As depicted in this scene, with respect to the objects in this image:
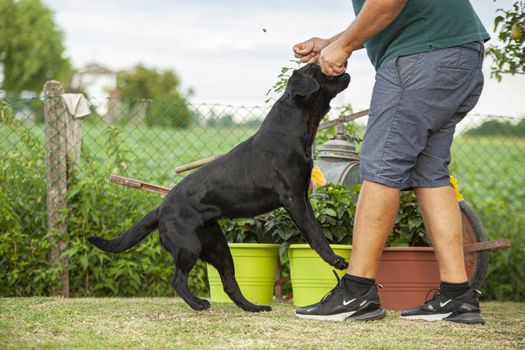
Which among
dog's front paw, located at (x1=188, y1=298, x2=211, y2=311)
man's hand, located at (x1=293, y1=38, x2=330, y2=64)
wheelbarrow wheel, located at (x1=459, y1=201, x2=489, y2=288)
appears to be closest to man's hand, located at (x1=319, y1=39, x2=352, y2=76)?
man's hand, located at (x1=293, y1=38, x2=330, y2=64)

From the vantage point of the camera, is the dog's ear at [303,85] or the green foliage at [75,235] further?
the green foliage at [75,235]

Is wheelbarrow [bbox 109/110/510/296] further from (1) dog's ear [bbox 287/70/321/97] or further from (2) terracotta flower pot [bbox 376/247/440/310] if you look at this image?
(1) dog's ear [bbox 287/70/321/97]

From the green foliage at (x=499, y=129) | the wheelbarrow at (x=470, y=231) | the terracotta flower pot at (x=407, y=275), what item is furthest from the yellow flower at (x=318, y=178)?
the green foliage at (x=499, y=129)

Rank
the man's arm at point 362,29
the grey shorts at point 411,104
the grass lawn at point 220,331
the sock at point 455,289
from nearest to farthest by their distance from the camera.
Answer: the grass lawn at point 220,331 → the man's arm at point 362,29 → the grey shorts at point 411,104 → the sock at point 455,289

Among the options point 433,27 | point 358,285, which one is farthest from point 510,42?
point 358,285

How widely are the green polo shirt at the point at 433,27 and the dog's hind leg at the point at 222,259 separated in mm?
1187

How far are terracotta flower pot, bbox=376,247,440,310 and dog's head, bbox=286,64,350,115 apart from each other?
0.83 m

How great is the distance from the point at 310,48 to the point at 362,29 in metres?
0.58

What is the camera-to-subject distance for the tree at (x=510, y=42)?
10.9ft

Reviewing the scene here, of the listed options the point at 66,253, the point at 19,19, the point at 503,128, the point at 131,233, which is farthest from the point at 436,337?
the point at 19,19

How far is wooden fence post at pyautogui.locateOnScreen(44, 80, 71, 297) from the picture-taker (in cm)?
443

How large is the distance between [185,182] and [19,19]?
47.7 metres

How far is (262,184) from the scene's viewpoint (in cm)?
312

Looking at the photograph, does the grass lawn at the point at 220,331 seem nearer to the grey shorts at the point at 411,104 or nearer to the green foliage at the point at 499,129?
the grey shorts at the point at 411,104
